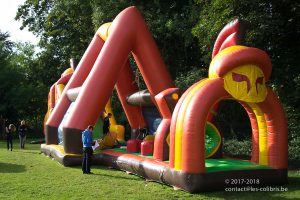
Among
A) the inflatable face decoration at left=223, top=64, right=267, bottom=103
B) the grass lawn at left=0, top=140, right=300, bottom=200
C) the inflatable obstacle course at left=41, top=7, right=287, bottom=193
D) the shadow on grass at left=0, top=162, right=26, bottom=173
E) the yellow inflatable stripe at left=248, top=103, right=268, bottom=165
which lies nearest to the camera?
the grass lawn at left=0, top=140, right=300, bottom=200

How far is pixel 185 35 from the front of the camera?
1658cm

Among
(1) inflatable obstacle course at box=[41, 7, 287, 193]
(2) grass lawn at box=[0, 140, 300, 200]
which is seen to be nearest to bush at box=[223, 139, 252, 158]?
(2) grass lawn at box=[0, 140, 300, 200]

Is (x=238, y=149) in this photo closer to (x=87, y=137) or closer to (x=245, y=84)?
(x=87, y=137)

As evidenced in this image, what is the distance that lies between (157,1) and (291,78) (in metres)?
7.13

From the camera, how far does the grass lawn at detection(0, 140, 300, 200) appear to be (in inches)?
301

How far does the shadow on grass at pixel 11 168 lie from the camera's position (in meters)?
10.8

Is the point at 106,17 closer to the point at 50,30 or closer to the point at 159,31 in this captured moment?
the point at 159,31

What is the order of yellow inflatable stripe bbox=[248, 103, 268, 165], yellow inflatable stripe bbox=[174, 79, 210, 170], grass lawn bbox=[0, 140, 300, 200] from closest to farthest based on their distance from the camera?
1. grass lawn bbox=[0, 140, 300, 200]
2. yellow inflatable stripe bbox=[174, 79, 210, 170]
3. yellow inflatable stripe bbox=[248, 103, 268, 165]

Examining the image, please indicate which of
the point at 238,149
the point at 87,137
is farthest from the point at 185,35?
the point at 87,137

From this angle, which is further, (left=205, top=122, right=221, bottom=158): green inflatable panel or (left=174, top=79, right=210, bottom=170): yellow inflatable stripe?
(left=205, top=122, right=221, bottom=158): green inflatable panel

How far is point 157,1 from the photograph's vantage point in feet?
59.9

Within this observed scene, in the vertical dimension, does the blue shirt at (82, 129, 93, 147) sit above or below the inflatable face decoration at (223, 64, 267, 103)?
below

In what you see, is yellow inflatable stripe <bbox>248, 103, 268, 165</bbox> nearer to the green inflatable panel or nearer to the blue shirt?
the green inflatable panel

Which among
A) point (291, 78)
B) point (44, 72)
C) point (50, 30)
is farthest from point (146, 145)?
point (44, 72)
